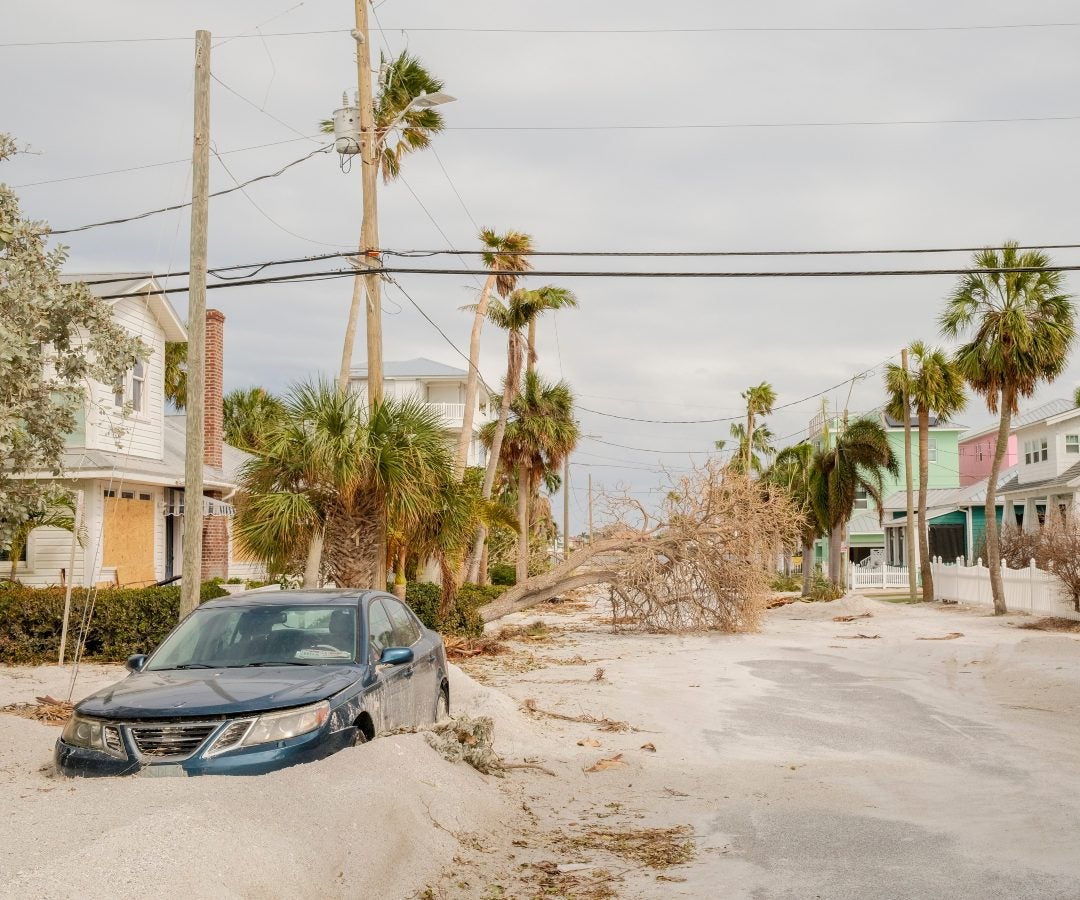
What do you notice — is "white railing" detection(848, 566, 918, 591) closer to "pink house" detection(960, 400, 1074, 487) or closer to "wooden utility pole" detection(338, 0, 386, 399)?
"pink house" detection(960, 400, 1074, 487)

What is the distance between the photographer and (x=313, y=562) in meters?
18.4

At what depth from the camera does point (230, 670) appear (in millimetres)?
8148

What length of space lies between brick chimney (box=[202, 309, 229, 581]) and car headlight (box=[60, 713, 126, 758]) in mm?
22874

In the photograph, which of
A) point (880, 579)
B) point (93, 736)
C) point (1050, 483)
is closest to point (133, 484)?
point (93, 736)

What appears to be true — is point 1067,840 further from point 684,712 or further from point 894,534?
point 894,534

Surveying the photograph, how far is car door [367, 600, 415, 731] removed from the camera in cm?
845

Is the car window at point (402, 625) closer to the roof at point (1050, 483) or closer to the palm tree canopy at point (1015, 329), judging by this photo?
the palm tree canopy at point (1015, 329)

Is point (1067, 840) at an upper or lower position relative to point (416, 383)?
lower

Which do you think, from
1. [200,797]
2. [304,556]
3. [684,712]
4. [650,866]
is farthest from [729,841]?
[304,556]

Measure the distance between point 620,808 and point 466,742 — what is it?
1321 mm

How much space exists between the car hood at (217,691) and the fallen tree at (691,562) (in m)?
16.0

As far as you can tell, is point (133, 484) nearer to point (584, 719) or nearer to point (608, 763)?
point (584, 719)

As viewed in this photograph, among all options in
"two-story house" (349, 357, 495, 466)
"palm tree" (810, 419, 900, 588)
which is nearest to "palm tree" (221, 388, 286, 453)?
"two-story house" (349, 357, 495, 466)

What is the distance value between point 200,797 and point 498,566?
135 feet
